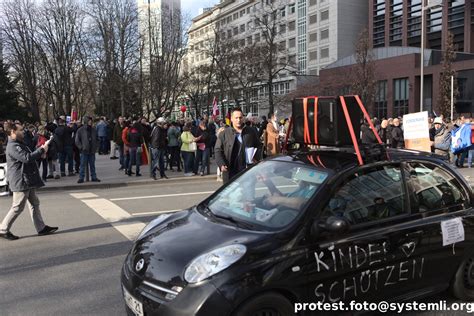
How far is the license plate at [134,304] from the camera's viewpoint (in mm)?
3332

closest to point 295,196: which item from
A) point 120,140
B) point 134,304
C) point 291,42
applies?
point 134,304

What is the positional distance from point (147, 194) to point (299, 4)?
87.1m

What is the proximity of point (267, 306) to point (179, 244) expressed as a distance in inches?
32.1

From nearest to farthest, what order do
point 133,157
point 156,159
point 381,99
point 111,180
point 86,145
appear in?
point 86,145 < point 111,180 < point 156,159 < point 133,157 < point 381,99

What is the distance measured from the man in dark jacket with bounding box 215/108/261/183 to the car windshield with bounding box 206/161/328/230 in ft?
8.20

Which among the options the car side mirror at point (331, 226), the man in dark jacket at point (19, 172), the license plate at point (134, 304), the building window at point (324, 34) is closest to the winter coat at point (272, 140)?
the man in dark jacket at point (19, 172)

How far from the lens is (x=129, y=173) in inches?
603

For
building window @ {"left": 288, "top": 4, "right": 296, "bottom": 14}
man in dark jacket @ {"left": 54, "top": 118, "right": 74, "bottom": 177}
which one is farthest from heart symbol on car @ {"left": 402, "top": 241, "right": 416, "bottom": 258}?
building window @ {"left": 288, "top": 4, "right": 296, "bottom": 14}

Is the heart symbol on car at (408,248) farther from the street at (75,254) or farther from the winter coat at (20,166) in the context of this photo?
the winter coat at (20,166)

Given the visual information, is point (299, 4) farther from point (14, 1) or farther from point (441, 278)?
point (441, 278)

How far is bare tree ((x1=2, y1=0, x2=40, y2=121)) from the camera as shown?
4241 cm

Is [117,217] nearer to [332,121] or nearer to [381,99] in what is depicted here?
[332,121]

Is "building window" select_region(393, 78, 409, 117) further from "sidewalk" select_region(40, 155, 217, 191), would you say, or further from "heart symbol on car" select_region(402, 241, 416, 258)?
"heart symbol on car" select_region(402, 241, 416, 258)

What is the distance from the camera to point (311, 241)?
3451mm
